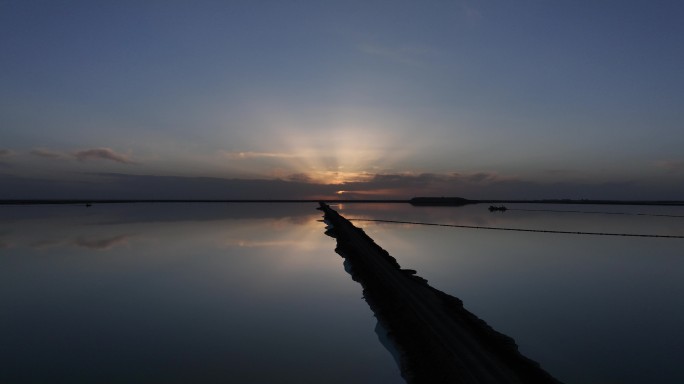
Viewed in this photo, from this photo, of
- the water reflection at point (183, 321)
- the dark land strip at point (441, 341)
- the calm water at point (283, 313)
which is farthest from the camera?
the calm water at point (283, 313)

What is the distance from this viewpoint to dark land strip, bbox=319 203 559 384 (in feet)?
29.0

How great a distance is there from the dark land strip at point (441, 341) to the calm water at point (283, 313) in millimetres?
697

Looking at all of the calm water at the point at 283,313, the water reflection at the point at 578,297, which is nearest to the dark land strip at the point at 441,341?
the calm water at the point at 283,313

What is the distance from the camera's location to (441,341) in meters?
10.8

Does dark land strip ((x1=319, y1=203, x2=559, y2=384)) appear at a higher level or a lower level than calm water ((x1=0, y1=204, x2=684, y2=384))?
higher

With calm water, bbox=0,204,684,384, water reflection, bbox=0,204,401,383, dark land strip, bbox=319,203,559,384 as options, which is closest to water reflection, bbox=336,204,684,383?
calm water, bbox=0,204,684,384

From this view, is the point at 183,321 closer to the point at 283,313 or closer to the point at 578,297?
the point at 283,313

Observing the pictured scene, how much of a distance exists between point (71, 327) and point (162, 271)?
964 centimetres

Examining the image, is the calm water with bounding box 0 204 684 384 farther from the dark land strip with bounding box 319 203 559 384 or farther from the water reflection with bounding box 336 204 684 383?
the dark land strip with bounding box 319 203 559 384

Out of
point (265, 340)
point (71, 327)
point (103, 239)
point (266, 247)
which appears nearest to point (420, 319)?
point (265, 340)

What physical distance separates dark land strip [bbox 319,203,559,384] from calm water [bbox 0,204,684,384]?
697mm

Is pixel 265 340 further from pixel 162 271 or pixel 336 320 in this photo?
pixel 162 271

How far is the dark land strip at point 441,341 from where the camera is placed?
29.0ft

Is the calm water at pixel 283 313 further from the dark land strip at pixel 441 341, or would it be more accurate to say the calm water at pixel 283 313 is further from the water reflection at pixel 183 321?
the dark land strip at pixel 441 341
